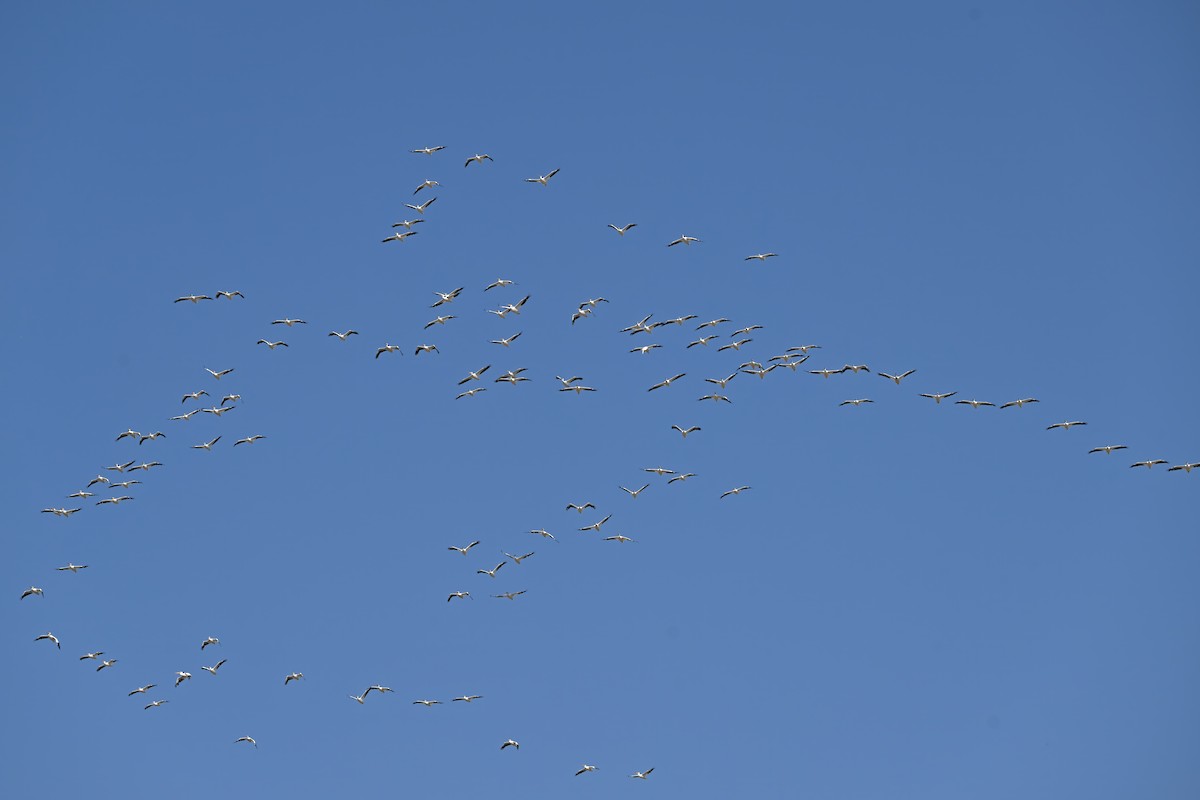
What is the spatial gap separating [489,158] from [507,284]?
28.1 ft

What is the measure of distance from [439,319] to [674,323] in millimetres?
15479

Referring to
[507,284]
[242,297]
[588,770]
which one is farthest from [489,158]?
[588,770]

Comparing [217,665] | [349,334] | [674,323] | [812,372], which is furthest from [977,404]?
[217,665]

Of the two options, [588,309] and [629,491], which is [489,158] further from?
[629,491]

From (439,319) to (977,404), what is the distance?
120ft

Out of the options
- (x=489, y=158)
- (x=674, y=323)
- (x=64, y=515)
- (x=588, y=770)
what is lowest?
(x=588, y=770)

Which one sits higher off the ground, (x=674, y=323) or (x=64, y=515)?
(x=674, y=323)

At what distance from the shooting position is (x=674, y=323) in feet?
474

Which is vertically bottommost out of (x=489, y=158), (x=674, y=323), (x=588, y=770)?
(x=588, y=770)

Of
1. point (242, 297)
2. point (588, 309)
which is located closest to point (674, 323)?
point (588, 309)

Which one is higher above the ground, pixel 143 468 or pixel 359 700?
pixel 143 468

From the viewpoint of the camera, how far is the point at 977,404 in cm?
15012

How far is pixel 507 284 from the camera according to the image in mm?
144625

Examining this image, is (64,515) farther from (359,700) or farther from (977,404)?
(977,404)
